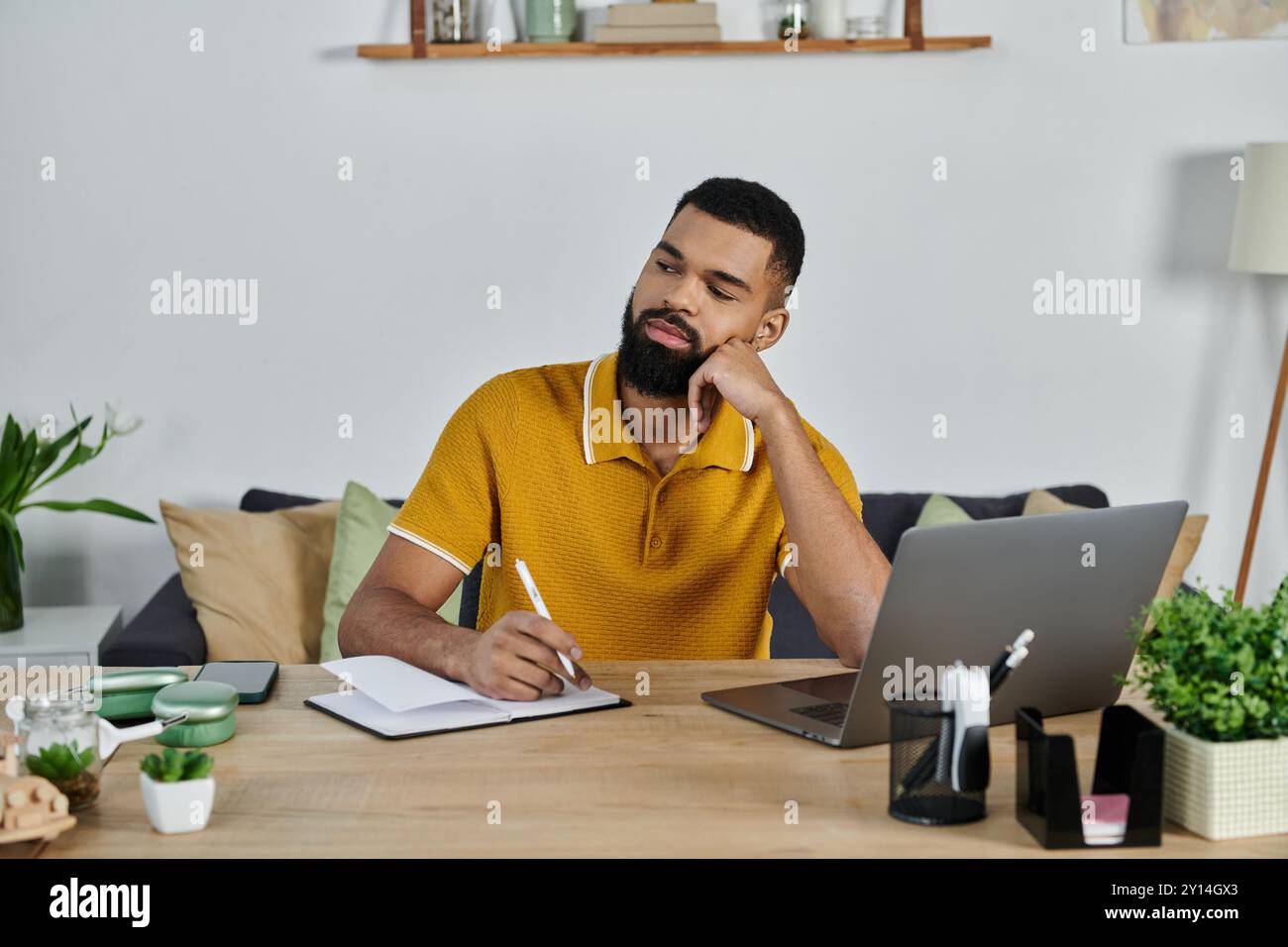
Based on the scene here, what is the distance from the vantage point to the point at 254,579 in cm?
301

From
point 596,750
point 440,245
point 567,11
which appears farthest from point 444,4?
point 596,750

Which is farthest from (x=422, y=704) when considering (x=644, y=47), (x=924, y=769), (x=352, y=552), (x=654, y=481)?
(x=644, y=47)

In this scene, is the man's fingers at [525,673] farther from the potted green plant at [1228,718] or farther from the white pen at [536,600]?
the potted green plant at [1228,718]

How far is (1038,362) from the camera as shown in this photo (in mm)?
3412

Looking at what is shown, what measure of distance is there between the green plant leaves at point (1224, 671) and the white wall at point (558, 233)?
Answer: 2.30 metres

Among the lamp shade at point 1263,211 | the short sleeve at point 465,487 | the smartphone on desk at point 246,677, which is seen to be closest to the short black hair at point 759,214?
the short sleeve at point 465,487

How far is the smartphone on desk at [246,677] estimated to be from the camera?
1.50 metres

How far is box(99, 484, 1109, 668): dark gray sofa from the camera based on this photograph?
277cm

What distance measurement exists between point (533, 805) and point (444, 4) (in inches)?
99.0

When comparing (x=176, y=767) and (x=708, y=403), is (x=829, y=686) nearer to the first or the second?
(x=708, y=403)

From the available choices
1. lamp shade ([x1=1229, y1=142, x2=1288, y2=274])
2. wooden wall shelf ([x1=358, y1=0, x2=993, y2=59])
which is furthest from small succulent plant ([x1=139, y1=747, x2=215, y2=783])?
lamp shade ([x1=1229, y1=142, x2=1288, y2=274])

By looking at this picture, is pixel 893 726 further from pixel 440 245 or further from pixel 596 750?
pixel 440 245

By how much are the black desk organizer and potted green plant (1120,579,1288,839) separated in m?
A: 0.03

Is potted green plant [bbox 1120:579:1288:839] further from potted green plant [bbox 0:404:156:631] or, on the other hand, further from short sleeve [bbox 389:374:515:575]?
potted green plant [bbox 0:404:156:631]
